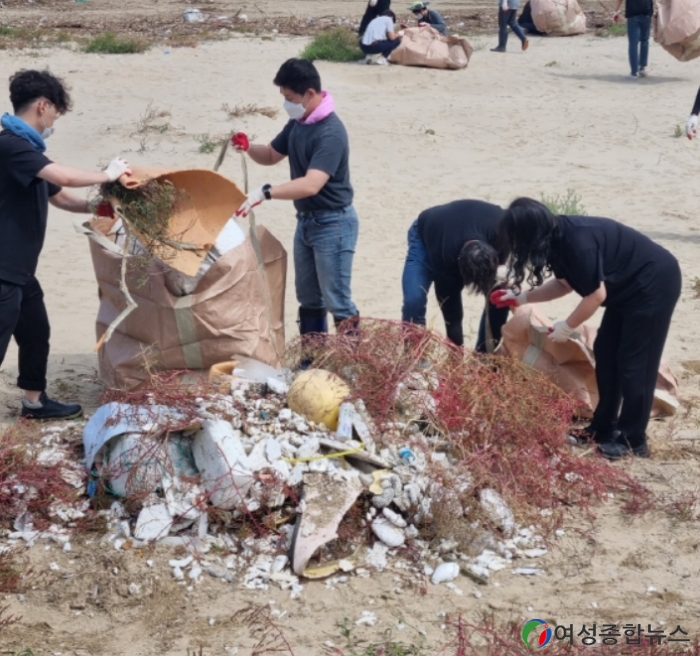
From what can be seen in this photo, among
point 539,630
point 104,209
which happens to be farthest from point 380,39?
point 539,630

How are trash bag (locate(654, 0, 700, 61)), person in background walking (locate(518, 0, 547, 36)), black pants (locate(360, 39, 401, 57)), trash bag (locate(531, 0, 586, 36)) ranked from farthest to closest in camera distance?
person in background walking (locate(518, 0, 547, 36)) < trash bag (locate(531, 0, 586, 36)) < black pants (locate(360, 39, 401, 57)) < trash bag (locate(654, 0, 700, 61))

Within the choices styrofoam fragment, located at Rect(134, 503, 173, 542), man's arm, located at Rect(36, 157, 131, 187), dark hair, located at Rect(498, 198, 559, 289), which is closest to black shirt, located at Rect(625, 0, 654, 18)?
dark hair, located at Rect(498, 198, 559, 289)

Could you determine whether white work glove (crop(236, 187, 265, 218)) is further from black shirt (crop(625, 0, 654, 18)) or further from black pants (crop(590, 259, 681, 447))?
black shirt (crop(625, 0, 654, 18))

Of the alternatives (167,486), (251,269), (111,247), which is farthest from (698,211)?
(167,486)

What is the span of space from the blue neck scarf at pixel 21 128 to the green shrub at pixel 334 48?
986cm

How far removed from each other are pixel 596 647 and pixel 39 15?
1843cm

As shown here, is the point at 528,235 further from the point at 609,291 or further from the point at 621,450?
the point at 621,450

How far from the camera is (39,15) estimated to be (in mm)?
19297

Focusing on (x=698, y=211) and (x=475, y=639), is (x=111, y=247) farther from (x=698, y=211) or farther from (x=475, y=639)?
(x=698, y=211)

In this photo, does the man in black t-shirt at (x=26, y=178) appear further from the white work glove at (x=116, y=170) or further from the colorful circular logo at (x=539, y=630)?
the colorful circular logo at (x=539, y=630)

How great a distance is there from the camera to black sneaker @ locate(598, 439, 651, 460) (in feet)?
15.7

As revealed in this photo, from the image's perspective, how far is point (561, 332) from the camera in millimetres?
4746

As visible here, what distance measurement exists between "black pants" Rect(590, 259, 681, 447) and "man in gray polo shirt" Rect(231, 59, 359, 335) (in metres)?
1.17

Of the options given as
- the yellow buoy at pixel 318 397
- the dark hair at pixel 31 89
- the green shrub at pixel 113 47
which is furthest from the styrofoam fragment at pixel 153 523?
the green shrub at pixel 113 47
